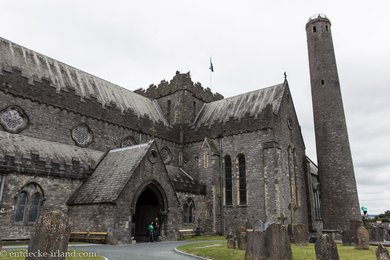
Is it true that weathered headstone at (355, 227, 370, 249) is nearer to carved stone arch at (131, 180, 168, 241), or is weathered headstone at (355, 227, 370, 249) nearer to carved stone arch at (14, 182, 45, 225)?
carved stone arch at (131, 180, 168, 241)

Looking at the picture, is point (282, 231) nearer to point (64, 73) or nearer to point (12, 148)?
point (12, 148)

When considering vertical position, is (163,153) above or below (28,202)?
above

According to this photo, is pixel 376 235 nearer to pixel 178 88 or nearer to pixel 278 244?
pixel 278 244

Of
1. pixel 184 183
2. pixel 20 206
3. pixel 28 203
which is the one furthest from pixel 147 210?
pixel 20 206

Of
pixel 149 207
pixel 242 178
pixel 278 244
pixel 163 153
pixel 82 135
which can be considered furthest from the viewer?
pixel 163 153

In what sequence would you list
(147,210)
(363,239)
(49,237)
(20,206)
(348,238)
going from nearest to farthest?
(49,237) < (363,239) < (20,206) < (348,238) < (147,210)

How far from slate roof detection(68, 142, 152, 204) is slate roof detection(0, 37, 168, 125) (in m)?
6.17

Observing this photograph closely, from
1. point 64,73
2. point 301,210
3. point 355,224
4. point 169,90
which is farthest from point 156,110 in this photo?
point 355,224

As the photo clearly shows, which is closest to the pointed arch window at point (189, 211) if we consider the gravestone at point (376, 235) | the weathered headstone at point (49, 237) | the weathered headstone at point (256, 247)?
the gravestone at point (376, 235)

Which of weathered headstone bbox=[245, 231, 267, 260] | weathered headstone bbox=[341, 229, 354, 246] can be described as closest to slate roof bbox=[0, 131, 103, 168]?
weathered headstone bbox=[245, 231, 267, 260]

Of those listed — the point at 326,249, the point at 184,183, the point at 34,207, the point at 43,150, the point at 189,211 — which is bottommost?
the point at 326,249

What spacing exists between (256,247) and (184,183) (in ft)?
48.4

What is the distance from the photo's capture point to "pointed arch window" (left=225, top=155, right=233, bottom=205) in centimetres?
2728

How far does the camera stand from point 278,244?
420 inches
